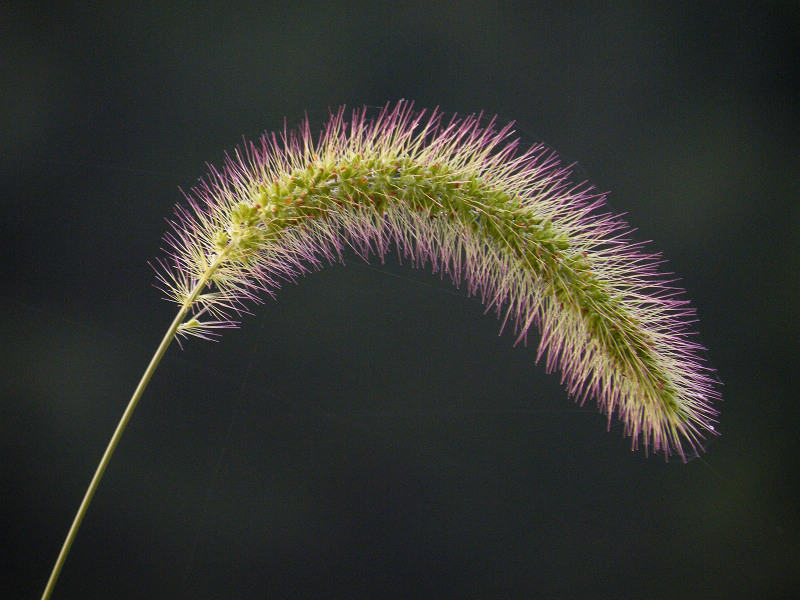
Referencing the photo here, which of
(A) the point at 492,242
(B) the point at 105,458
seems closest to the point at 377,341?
(A) the point at 492,242

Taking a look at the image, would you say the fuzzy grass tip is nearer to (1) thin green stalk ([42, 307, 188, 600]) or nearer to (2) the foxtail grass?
(2) the foxtail grass

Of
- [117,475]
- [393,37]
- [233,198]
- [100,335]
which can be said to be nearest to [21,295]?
[100,335]

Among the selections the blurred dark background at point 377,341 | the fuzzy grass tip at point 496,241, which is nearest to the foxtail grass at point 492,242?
the fuzzy grass tip at point 496,241

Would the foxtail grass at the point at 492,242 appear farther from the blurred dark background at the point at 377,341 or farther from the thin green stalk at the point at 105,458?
the blurred dark background at the point at 377,341

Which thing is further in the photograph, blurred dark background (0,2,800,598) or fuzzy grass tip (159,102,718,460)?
blurred dark background (0,2,800,598)

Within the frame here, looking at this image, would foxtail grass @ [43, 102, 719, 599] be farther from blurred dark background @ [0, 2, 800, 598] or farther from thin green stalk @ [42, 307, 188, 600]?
blurred dark background @ [0, 2, 800, 598]

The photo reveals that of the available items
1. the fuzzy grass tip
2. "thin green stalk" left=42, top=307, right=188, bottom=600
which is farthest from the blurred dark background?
"thin green stalk" left=42, top=307, right=188, bottom=600

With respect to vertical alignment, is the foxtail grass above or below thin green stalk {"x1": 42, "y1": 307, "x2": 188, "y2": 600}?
above

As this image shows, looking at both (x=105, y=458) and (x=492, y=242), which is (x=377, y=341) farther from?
(x=105, y=458)

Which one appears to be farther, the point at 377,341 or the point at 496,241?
the point at 377,341
